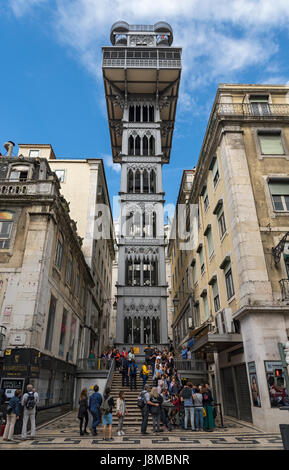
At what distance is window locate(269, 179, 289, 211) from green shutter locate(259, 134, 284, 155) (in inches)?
80.2

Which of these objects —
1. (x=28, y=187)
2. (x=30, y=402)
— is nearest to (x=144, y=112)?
(x=28, y=187)

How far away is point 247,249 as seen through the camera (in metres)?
14.5

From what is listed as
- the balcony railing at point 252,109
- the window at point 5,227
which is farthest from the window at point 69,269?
the balcony railing at point 252,109

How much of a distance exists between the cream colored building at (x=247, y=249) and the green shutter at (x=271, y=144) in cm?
5

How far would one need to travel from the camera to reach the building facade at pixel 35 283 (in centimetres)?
1318

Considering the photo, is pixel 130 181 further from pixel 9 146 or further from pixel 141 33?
pixel 141 33

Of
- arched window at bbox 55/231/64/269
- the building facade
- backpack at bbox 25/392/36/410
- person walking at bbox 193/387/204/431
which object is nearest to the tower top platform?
the building facade

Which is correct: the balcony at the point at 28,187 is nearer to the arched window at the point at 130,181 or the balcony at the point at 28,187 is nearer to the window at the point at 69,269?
the window at the point at 69,269

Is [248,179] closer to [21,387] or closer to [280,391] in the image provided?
[280,391]

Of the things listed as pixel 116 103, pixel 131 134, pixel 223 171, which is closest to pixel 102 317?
pixel 131 134

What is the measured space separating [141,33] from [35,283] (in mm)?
44156

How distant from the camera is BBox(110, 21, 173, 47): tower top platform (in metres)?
44.6
